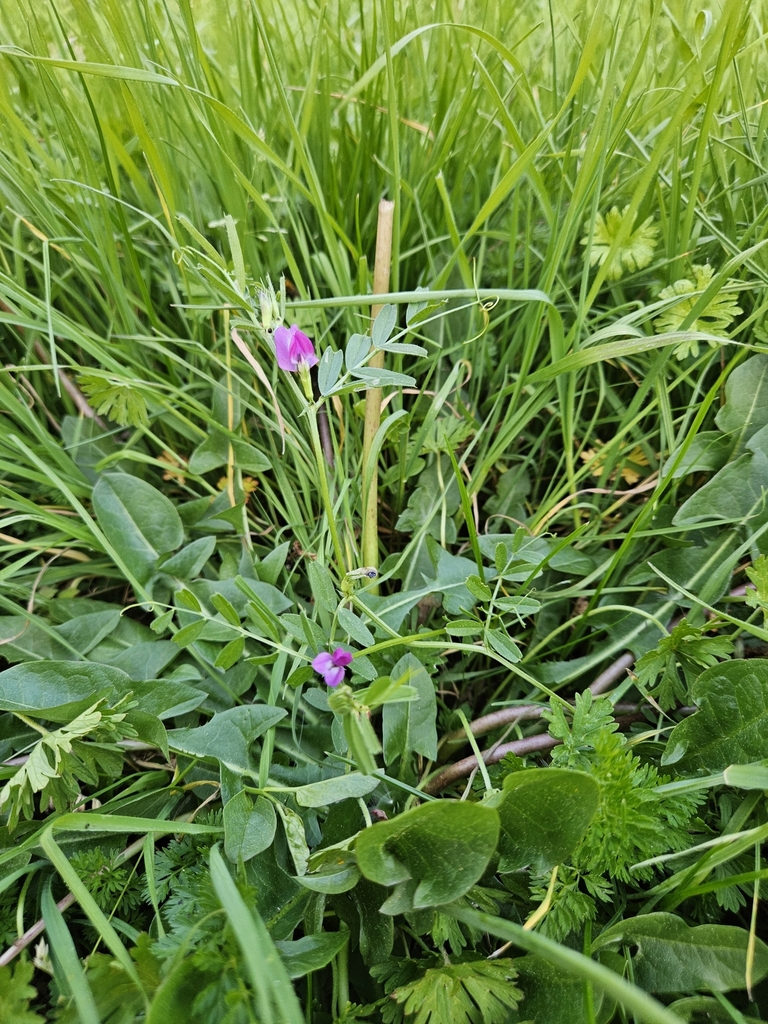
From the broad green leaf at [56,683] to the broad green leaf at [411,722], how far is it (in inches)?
15.1

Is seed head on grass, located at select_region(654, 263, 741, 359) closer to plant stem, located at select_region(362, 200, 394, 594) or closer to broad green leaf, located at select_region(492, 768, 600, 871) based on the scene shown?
plant stem, located at select_region(362, 200, 394, 594)

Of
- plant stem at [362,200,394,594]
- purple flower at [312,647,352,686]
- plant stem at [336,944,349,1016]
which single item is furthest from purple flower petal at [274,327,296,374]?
plant stem at [336,944,349,1016]

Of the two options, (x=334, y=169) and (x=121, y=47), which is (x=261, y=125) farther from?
(x=121, y=47)

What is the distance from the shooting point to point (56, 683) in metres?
0.93

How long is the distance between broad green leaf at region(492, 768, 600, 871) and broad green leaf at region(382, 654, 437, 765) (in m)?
0.16

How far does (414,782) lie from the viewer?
3.04ft

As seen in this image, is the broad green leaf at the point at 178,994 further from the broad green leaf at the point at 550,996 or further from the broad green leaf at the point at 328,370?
the broad green leaf at the point at 328,370

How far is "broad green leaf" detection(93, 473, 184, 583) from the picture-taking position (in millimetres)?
1090

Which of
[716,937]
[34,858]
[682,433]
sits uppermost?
[682,433]

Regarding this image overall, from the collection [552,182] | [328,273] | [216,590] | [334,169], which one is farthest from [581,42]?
[216,590]

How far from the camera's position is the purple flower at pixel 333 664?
0.74m

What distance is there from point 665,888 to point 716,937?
66mm

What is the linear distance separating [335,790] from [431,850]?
13 cm

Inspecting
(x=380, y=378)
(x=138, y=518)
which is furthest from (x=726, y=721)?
(x=138, y=518)
